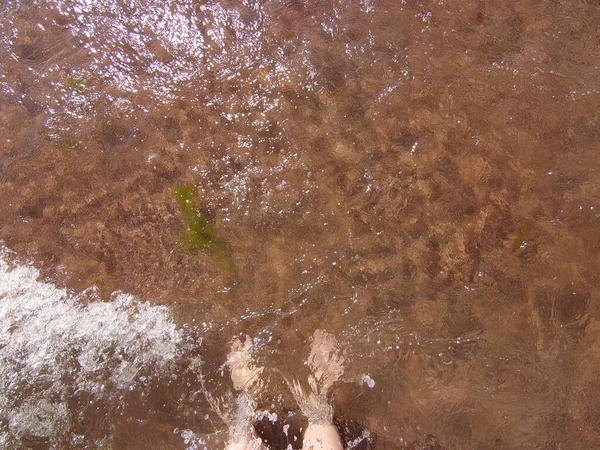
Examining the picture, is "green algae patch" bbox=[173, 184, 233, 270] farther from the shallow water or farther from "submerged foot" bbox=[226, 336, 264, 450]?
"submerged foot" bbox=[226, 336, 264, 450]

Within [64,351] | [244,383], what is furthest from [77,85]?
[244,383]

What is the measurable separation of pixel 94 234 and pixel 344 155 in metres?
1.28

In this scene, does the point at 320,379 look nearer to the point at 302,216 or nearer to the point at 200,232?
the point at 302,216

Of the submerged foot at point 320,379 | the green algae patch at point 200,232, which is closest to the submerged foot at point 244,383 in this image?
the submerged foot at point 320,379

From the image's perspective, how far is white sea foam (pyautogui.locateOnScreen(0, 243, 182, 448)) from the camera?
1.84 meters

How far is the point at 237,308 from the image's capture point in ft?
6.28

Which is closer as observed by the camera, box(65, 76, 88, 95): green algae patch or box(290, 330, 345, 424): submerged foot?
box(290, 330, 345, 424): submerged foot

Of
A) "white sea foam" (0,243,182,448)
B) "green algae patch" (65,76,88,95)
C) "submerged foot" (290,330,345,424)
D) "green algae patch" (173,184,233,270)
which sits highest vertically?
"green algae patch" (65,76,88,95)

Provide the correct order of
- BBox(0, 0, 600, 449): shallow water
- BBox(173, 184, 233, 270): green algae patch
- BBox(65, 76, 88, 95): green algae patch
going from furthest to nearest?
BBox(65, 76, 88, 95): green algae patch < BBox(173, 184, 233, 270): green algae patch < BBox(0, 0, 600, 449): shallow water

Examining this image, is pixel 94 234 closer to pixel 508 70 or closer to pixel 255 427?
pixel 255 427

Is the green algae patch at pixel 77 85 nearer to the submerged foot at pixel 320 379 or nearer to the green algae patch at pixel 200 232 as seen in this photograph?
the green algae patch at pixel 200 232

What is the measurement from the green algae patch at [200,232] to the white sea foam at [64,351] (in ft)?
1.12

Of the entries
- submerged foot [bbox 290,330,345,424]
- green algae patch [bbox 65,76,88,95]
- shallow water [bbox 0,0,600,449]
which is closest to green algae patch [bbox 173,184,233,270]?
shallow water [bbox 0,0,600,449]

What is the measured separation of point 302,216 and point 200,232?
1.64 ft
